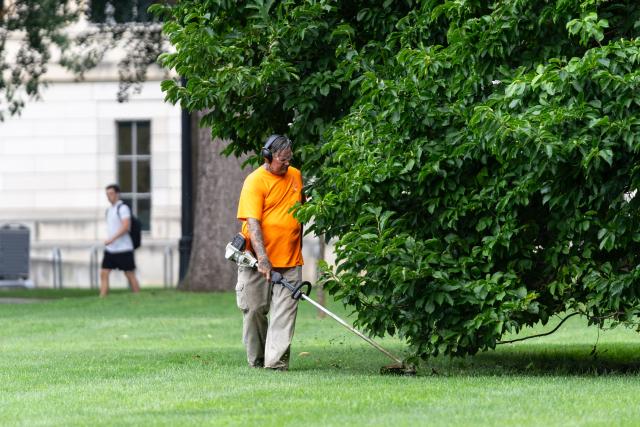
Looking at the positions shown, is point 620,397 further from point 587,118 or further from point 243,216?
point 243,216

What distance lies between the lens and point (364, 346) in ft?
51.3

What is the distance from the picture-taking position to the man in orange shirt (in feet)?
39.6

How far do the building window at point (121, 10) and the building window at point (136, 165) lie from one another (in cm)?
1018

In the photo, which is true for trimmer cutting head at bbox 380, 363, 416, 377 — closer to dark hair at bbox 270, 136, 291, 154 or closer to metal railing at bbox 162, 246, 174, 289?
dark hair at bbox 270, 136, 291, 154

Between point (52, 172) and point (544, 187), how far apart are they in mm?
29257

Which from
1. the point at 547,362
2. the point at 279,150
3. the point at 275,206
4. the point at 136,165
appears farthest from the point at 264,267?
the point at 136,165

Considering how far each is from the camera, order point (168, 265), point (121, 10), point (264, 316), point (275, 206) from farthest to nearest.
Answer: point (168, 265) → point (121, 10) → point (264, 316) → point (275, 206)

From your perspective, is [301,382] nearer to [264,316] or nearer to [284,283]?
[284,283]

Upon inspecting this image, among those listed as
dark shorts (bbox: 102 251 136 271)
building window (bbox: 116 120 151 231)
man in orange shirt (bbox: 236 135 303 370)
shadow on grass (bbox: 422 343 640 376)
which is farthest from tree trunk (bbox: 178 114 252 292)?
building window (bbox: 116 120 151 231)

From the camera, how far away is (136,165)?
38.9m

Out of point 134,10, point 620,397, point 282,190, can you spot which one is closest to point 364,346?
point 282,190

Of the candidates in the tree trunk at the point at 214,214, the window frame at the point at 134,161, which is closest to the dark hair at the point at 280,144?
the tree trunk at the point at 214,214

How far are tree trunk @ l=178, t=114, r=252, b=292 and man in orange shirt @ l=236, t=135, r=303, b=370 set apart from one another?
41.3 ft

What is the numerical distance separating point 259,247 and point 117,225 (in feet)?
43.5
